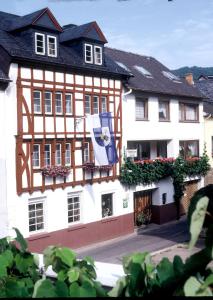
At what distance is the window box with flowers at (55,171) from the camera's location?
15266 mm

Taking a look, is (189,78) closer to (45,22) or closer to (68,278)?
(45,22)

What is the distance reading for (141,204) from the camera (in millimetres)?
20656

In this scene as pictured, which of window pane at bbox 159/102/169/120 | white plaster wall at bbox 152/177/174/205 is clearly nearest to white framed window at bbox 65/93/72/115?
window pane at bbox 159/102/169/120

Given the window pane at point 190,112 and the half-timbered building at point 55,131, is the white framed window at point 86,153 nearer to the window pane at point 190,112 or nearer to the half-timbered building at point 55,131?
the half-timbered building at point 55,131

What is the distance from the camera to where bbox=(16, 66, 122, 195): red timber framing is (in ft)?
47.8

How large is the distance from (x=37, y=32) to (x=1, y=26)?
141cm

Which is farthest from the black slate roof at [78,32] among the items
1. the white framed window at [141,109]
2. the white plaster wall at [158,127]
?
the white framed window at [141,109]

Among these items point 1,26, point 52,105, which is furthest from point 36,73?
point 1,26

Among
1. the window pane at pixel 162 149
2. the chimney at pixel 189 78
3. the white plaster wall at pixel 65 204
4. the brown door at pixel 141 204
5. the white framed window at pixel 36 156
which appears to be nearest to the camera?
the white plaster wall at pixel 65 204

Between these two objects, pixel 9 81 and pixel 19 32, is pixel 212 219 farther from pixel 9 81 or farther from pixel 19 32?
pixel 19 32

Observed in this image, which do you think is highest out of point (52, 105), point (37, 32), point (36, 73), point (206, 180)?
point (37, 32)

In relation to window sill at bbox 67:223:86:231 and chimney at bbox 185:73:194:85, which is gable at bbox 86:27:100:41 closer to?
window sill at bbox 67:223:86:231

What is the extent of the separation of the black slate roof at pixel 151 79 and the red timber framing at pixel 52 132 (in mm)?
2175

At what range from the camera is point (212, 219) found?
1442mm
